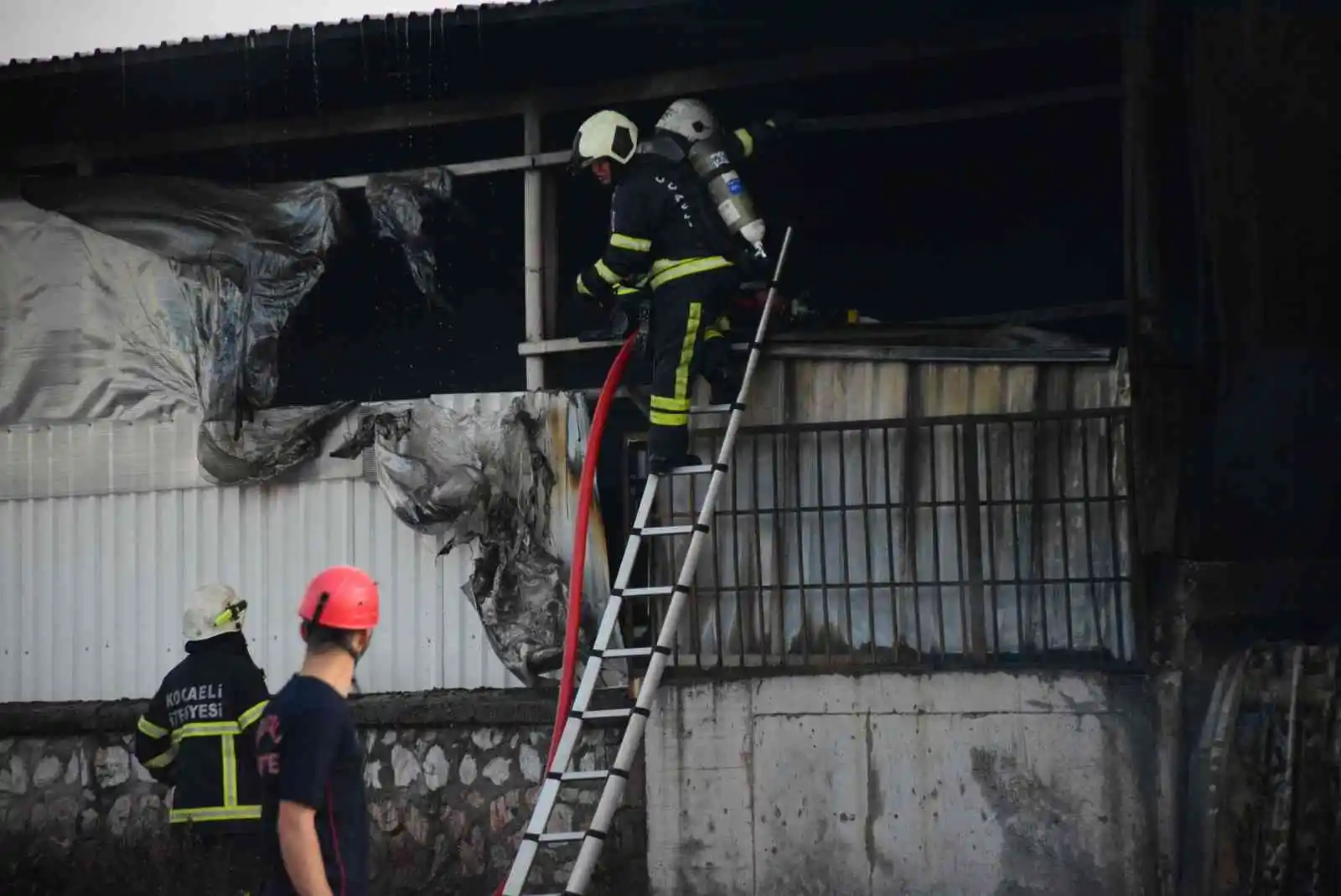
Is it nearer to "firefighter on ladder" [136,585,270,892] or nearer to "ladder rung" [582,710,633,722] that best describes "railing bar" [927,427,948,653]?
"ladder rung" [582,710,633,722]

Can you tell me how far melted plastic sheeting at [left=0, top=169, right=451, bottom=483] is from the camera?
1001 centimetres

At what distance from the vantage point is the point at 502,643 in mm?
9453

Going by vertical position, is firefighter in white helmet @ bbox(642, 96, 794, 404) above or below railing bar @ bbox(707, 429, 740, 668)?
above

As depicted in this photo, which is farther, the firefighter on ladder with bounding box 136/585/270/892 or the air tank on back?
the air tank on back

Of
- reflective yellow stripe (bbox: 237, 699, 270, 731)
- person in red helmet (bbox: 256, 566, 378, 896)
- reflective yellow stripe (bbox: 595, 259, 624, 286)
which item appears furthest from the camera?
reflective yellow stripe (bbox: 595, 259, 624, 286)

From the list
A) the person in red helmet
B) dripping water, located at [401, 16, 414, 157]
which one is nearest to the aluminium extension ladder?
dripping water, located at [401, 16, 414, 157]

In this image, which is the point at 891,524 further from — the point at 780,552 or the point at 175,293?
the point at 175,293

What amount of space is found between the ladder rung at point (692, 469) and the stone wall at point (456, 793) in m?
1.36

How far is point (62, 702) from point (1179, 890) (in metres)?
6.22

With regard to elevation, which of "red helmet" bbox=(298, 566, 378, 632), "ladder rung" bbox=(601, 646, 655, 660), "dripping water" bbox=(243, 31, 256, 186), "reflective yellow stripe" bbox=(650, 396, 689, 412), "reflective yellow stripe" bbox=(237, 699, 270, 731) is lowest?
"reflective yellow stripe" bbox=(237, 699, 270, 731)

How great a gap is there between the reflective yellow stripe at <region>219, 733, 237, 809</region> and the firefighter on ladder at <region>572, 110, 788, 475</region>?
2498 mm

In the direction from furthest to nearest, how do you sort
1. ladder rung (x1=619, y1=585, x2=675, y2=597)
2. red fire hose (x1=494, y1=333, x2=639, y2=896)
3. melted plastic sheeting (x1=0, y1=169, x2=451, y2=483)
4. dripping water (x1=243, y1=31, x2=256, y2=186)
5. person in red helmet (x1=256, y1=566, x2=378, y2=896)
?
melted plastic sheeting (x1=0, y1=169, x2=451, y2=483)
dripping water (x1=243, y1=31, x2=256, y2=186)
red fire hose (x1=494, y1=333, x2=639, y2=896)
ladder rung (x1=619, y1=585, x2=675, y2=597)
person in red helmet (x1=256, y1=566, x2=378, y2=896)

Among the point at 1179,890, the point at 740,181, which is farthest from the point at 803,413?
the point at 1179,890

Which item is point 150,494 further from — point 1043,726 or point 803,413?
point 1043,726
